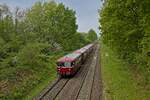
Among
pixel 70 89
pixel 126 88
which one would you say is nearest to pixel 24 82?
pixel 70 89

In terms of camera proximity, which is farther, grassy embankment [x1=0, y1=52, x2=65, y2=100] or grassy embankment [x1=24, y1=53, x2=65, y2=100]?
grassy embankment [x1=24, y1=53, x2=65, y2=100]

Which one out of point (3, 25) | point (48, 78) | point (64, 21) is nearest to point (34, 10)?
point (64, 21)

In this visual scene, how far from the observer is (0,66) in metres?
24.3

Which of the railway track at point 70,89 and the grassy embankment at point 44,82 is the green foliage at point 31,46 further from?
the railway track at point 70,89

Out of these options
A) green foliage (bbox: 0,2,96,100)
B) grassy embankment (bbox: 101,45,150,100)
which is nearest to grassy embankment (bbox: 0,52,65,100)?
green foliage (bbox: 0,2,96,100)

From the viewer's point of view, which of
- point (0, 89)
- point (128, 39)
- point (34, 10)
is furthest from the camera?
point (34, 10)

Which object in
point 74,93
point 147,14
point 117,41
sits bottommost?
point 74,93

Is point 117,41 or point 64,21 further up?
point 64,21

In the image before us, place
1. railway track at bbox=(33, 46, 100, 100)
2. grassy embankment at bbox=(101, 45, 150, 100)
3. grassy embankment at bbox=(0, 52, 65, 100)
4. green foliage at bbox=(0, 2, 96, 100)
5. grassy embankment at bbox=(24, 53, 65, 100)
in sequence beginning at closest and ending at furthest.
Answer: grassy embankment at bbox=(101, 45, 150, 100) → grassy embankment at bbox=(0, 52, 65, 100) → railway track at bbox=(33, 46, 100, 100) → grassy embankment at bbox=(24, 53, 65, 100) → green foliage at bbox=(0, 2, 96, 100)

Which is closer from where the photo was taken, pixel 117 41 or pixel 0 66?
pixel 0 66

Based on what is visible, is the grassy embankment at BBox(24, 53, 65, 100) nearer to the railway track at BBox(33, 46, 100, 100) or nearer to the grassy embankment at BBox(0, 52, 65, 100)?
the grassy embankment at BBox(0, 52, 65, 100)

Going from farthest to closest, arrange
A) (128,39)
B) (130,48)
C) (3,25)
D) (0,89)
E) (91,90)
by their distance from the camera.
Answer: (3,25) → (130,48) → (128,39) → (91,90) → (0,89)

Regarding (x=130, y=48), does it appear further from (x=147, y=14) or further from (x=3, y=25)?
(x=3, y=25)

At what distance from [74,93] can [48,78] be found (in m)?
7.90
